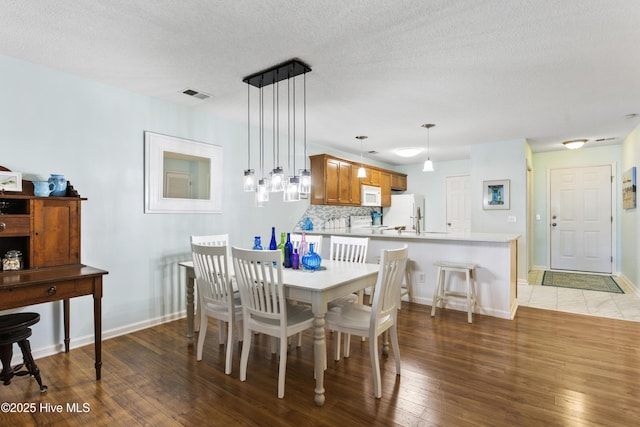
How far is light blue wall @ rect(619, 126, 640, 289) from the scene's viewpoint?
4.74 m

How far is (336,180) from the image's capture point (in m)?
5.69

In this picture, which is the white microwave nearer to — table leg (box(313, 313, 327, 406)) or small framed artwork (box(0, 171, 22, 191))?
table leg (box(313, 313, 327, 406))

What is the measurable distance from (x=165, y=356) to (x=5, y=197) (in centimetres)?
164

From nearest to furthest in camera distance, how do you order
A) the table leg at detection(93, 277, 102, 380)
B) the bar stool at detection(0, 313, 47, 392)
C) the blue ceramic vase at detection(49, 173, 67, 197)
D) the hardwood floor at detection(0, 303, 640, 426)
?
the hardwood floor at detection(0, 303, 640, 426) < the bar stool at detection(0, 313, 47, 392) < the table leg at detection(93, 277, 102, 380) < the blue ceramic vase at detection(49, 173, 67, 197)

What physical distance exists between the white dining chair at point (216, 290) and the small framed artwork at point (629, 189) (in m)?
5.74

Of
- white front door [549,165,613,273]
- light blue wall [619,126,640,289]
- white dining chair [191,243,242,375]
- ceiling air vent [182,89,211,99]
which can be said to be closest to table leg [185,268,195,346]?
white dining chair [191,243,242,375]

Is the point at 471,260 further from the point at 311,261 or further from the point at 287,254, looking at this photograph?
the point at 287,254

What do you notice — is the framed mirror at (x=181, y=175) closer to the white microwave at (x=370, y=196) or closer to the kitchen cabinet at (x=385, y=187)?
the white microwave at (x=370, y=196)

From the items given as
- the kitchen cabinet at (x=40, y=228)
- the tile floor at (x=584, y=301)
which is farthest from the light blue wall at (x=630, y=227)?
the kitchen cabinet at (x=40, y=228)

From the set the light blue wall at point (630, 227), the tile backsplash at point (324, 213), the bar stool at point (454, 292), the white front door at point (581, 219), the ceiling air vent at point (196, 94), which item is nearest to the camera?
the ceiling air vent at point (196, 94)

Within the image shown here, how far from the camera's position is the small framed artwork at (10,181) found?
2435 millimetres

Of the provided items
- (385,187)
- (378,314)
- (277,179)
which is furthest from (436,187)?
(378,314)

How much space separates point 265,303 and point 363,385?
0.87 meters

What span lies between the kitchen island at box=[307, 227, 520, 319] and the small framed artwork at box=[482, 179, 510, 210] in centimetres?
156
